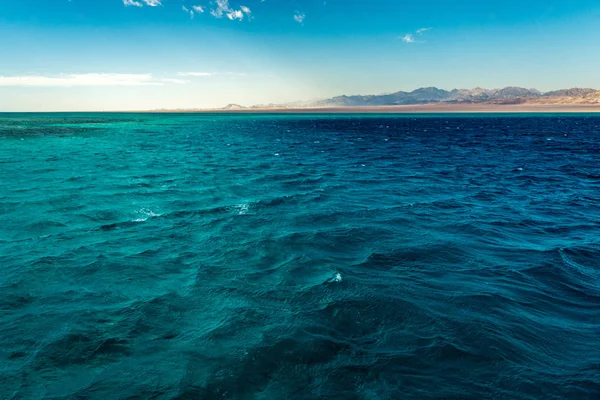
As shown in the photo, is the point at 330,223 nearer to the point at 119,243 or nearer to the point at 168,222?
the point at 168,222

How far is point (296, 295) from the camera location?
37.4ft

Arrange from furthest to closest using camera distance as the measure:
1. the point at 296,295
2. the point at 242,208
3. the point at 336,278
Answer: the point at 242,208 < the point at 336,278 < the point at 296,295

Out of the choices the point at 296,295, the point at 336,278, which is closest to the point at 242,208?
the point at 336,278

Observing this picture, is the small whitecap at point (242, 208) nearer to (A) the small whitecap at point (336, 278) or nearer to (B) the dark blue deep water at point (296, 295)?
(B) the dark blue deep water at point (296, 295)

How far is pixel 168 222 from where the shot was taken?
60.0 ft

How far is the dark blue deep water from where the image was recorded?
789 cm

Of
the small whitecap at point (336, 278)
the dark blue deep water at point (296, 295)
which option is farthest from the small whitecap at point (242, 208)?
the small whitecap at point (336, 278)

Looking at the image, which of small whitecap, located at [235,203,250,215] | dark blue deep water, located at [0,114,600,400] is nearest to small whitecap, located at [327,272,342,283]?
dark blue deep water, located at [0,114,600,400]

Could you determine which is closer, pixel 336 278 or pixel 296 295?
pixel 296 295

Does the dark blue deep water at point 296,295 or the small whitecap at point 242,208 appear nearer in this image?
the dark blue deep water at point 296,295

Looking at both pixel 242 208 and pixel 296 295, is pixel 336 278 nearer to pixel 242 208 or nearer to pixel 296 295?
pixel 296 295

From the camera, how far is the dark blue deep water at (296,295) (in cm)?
789

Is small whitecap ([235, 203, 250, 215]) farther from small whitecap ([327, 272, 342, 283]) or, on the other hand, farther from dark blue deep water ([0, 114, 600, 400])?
small whitecap ([327, 272, 342, 283])

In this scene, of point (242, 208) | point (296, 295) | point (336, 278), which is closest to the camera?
point (296, 295)
